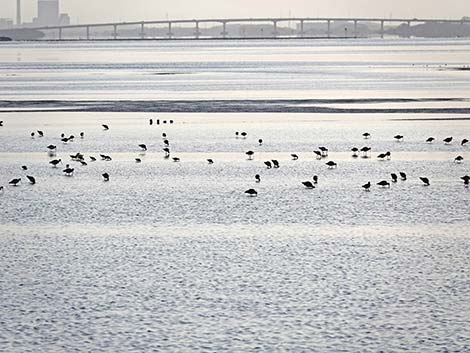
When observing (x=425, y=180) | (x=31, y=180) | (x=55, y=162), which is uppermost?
(x=425, y=180)

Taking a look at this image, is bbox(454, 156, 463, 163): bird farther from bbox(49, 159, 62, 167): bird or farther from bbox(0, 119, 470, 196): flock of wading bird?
bbox(49, 159, 62, 167): bird

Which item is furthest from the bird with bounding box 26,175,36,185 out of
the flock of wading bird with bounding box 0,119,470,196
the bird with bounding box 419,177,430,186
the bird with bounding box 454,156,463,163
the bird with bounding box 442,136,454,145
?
the bird with bounding box 442,136,454,145

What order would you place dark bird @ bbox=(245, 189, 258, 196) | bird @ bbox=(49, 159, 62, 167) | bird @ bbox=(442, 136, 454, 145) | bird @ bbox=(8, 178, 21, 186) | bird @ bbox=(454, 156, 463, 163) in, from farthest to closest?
bird @ bbox=(442, 136, 454, 145)
bird @ bbox=(49, 159, 62, 167)
bird @ bbox=(454, 156, 463, 163)
bird @ bbox=(8, 178, 21, 186)
dark bird @ bbox=(245, 189, 258, 196)

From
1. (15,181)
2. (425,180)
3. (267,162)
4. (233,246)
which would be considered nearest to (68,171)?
(15,181)

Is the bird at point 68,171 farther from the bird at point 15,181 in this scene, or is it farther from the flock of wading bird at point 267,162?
the bird at point 15,181

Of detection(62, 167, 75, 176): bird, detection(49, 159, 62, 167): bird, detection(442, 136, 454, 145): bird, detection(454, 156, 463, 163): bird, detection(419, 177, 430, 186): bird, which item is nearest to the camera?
detection(419, 177, 430, 186): bird

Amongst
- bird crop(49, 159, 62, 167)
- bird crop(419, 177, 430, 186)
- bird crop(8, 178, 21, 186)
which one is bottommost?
bird crop(49, 159, 62, 167)

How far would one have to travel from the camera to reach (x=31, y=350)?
12.4m

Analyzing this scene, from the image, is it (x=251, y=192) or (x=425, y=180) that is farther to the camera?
(x=425, y=180)

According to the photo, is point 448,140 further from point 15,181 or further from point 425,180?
point 15,181

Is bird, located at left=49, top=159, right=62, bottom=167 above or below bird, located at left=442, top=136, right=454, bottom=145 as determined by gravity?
below

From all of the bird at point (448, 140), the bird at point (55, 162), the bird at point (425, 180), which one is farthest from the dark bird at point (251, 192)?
the bird at point (448, 140)

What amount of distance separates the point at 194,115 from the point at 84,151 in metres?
14.0

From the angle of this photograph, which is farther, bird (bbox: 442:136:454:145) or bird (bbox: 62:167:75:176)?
bird (bbox: 442:136:454:145)
